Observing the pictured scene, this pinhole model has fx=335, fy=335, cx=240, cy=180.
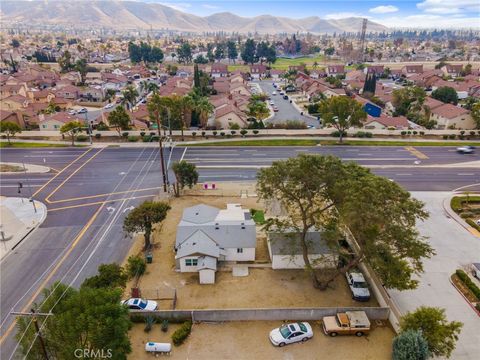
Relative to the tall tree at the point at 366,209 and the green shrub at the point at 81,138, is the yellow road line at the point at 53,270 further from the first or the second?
the green shrub at the point at 81,138

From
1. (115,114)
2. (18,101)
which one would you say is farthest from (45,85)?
(115,114)

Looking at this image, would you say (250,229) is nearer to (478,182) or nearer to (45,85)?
(478,182)

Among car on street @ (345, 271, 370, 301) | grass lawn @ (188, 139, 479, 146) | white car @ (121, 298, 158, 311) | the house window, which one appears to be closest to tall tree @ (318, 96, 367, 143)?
grass lawn @ (188, 139, 479, 146)

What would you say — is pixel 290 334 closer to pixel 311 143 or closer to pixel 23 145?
pixel 311 143

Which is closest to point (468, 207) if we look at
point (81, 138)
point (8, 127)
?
point (81, 138)

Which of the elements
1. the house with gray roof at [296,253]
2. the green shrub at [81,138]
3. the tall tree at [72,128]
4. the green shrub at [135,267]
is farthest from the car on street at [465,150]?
the tall tree at [72,128]
